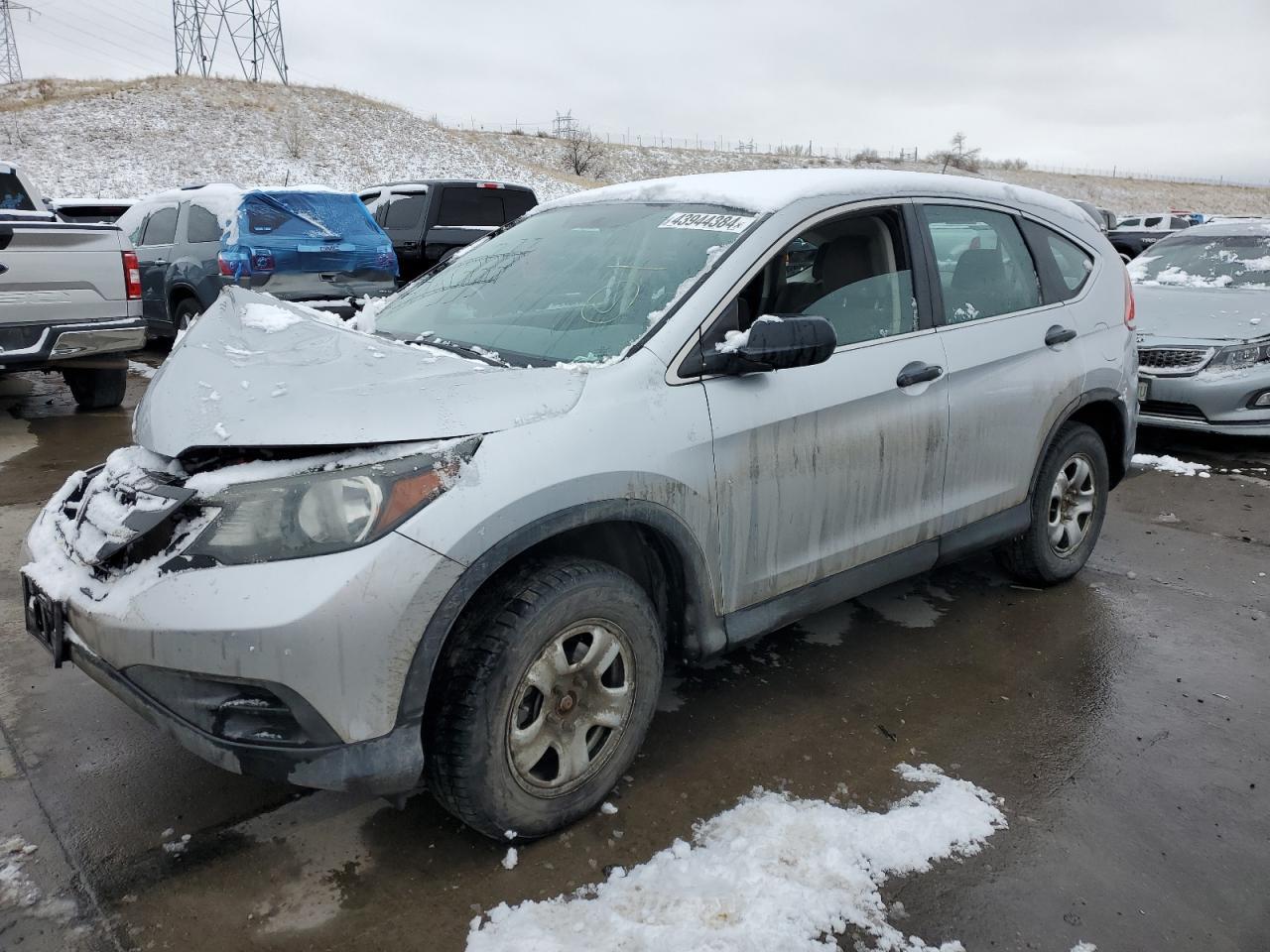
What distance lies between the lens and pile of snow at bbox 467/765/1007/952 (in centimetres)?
214

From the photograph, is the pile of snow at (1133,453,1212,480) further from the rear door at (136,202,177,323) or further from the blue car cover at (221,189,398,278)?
the rear door at (136,202,177,323)

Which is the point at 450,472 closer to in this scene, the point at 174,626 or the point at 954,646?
the point at 174,626

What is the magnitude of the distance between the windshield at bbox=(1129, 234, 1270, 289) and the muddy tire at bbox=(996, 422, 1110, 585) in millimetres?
4470

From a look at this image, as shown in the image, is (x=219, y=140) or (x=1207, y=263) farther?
(x=219, y=140)

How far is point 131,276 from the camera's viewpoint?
7.04 m

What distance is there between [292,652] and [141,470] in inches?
31.5

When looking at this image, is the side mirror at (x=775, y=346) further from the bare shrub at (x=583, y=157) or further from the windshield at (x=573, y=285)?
the bare shrub at (x=583, y=157)

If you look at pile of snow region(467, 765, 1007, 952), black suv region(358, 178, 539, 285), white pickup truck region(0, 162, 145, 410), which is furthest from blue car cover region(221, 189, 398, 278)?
pile of snow region(467, 765, 1007, 952)

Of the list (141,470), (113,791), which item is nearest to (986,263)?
(141,470)

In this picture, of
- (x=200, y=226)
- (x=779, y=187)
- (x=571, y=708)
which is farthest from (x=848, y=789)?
(x=200, y=226)

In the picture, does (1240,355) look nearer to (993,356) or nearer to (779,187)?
(993,356)

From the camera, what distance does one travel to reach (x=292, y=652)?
198cm

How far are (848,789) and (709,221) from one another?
71.4 inches

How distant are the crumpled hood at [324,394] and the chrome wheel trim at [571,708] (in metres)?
0.60
